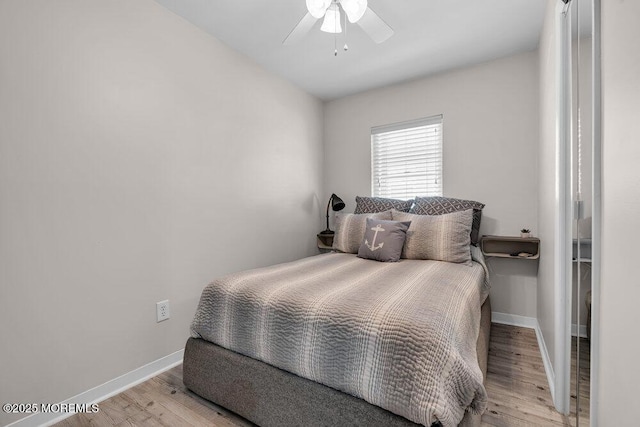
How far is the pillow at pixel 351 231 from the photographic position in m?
2.60

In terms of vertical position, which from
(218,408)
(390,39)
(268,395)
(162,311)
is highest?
(390,39)

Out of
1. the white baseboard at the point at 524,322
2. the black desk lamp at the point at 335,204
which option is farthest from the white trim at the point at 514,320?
the black desk lamp at the point at 335,204

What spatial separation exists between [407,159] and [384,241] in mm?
1270

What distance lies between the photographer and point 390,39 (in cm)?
232

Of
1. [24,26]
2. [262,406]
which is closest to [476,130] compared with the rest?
[262,406]

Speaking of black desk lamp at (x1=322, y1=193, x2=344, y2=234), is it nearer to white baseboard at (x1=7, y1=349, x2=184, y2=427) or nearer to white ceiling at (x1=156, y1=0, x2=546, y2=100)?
white ceiling at (x1=156, y1=0, x2=546, y2=100)

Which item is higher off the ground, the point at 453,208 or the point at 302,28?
the point at 302,28

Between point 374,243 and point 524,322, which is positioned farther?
point 524,322

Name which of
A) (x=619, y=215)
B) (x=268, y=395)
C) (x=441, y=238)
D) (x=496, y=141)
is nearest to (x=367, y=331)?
(x=268, y=395)

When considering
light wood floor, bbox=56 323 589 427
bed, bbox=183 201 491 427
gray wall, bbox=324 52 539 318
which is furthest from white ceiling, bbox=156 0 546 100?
light wood floor, bbox=56 323 589 427

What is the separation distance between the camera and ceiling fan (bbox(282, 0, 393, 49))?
61.5 inches

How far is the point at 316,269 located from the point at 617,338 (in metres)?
1.44

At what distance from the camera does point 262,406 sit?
1.35 meters

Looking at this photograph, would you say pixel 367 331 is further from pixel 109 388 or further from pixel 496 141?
pixel 496 141
